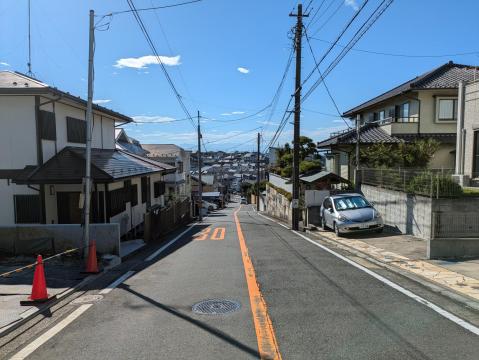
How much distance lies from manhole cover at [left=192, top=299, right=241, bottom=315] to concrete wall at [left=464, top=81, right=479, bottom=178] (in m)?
13.1

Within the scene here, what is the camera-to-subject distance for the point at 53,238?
1184cm

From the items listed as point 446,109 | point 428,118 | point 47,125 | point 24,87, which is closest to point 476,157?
point 428,118

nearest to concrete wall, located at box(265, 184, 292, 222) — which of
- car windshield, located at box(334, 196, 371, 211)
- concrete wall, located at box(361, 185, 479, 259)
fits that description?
concrete wall, located at box(361, 185, 479, 259)

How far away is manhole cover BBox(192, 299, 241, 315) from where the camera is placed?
630cm

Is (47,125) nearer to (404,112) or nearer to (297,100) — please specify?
(297,100)

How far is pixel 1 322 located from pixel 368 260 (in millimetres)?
8204

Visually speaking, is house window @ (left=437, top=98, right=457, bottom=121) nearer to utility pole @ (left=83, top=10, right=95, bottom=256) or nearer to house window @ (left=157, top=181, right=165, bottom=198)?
house window @ (left=157, top=181, right=165, bottom=198)

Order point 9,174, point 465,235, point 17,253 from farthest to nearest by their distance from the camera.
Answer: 1. point 9,174
2. point 17,253
3. point 465,235

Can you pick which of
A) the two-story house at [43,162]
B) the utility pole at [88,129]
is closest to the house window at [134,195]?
the two-story house at [43,162]

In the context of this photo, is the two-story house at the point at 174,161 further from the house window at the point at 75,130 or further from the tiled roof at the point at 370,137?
the house window at the point at 75,130

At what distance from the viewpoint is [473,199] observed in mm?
12547

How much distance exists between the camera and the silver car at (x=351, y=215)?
15.2m

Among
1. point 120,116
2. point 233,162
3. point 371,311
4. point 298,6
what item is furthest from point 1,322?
point 233,162

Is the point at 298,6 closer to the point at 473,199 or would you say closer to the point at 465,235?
the point at 473,199
